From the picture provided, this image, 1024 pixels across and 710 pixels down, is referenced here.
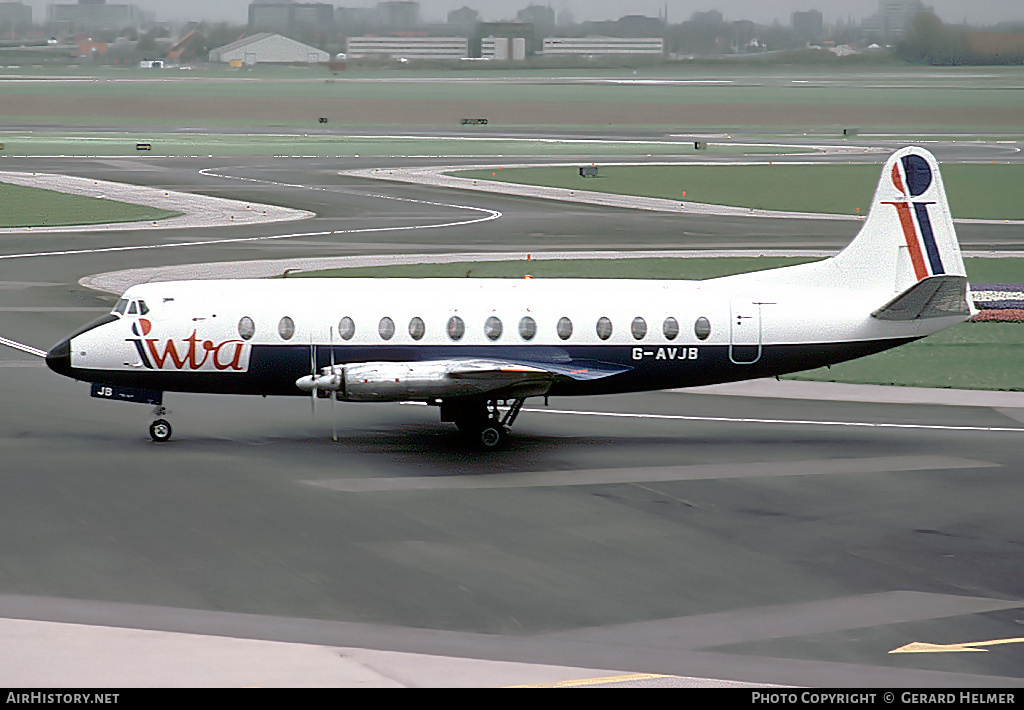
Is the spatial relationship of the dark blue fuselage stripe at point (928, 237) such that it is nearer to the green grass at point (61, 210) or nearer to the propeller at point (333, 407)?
the propeller at point (333, 407)

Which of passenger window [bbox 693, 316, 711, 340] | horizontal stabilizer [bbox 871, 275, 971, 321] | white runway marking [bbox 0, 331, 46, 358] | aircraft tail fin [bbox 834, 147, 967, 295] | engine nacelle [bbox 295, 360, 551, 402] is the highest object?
aircraft tail fin [bbox 834, 147, 967, 295]

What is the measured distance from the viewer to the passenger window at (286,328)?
88.2ft

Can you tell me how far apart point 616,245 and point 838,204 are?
22.7 metres

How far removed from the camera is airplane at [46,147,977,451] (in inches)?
1061

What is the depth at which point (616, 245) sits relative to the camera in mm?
60938

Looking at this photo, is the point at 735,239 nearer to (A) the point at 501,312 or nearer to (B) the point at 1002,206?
(B) the point at 1002,206

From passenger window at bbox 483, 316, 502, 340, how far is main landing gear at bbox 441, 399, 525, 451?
1.36m

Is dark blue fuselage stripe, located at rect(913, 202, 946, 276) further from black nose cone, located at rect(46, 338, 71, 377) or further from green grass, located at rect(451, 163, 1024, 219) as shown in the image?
green grass, located at rect(451, 163, 1024, 219)

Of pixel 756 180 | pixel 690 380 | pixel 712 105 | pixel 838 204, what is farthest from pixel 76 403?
pixel 712 105

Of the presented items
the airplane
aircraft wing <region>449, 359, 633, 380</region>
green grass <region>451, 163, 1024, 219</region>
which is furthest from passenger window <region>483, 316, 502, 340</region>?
green grass <region>451, 163, 1024, 219</region>

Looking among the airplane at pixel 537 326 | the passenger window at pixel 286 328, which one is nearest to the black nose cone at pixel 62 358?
the airplane at pixel 537 326

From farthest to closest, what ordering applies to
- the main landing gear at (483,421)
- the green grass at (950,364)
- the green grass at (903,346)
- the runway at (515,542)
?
the green grass at (903,346), the green grass at (950,364), the main landing gear at (483,421), the runway at (515,542)

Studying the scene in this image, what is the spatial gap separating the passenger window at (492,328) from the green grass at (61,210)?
4725 centimetres

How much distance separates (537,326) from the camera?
27.2 meters
